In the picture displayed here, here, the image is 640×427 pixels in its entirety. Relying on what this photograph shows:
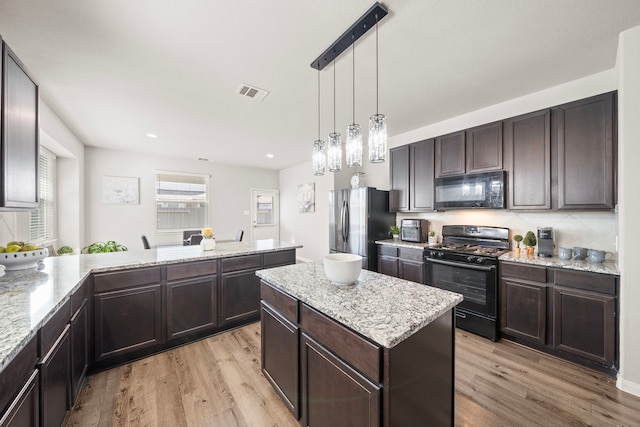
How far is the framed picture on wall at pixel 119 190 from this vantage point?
5.11 meters

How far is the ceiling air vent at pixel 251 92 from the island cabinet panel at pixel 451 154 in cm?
235

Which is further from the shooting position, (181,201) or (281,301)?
(181,201)

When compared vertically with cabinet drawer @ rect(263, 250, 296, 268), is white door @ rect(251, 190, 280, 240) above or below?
above

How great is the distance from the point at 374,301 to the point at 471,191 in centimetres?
249

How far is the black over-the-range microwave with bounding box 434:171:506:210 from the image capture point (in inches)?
113

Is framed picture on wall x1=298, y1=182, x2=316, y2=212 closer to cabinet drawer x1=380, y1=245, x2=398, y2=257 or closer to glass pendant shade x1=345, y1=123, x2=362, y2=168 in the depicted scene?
cabinet drawer x1=380, y1=245, x2=398, y2=257

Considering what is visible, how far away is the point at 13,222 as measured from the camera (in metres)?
2.67

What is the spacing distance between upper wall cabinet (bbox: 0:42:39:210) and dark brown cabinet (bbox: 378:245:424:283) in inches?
143

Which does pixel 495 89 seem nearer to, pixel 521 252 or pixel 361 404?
pixel 521 252

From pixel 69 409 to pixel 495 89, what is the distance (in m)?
4.47

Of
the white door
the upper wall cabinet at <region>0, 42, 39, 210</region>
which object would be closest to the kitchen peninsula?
the upper wall cabinet at <region>0, 42, 39, 210</region>

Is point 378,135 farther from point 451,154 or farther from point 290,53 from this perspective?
point 451,154

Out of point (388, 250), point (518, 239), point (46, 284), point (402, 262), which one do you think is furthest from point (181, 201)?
point (518, 239)

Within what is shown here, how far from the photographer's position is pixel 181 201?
6.03 metres
